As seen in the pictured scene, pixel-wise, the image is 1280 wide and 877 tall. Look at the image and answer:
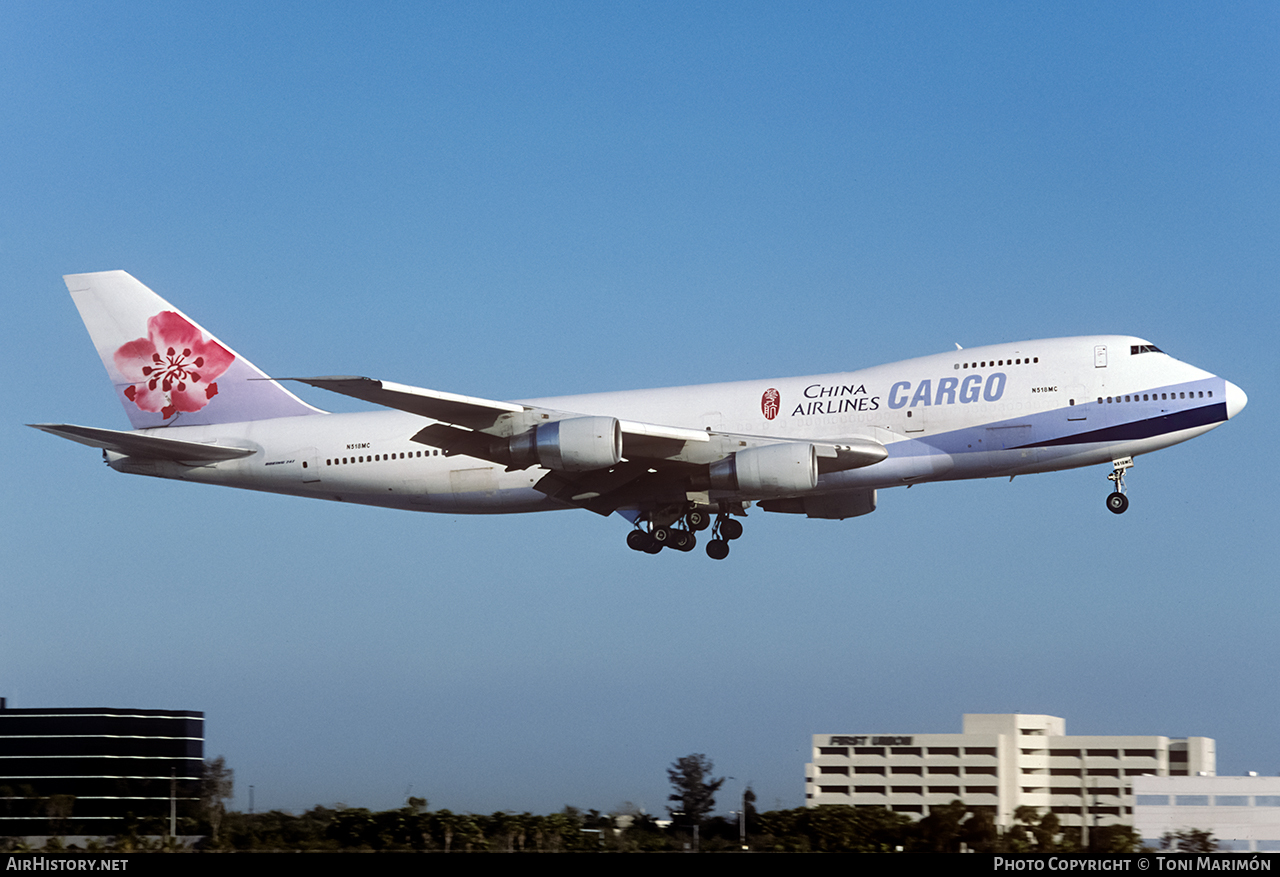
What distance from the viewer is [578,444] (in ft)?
114

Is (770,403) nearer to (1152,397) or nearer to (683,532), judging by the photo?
(683,532)

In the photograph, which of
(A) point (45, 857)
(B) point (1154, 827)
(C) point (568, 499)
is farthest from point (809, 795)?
(A) point (45, 857)

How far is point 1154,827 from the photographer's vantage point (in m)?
68.1

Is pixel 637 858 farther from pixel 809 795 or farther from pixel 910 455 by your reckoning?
pixel 809 795

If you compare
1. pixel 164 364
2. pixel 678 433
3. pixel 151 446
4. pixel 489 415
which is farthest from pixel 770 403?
pixel 164 364

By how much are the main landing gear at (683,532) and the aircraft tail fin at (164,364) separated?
35.4 ft

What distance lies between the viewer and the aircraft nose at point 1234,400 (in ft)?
115

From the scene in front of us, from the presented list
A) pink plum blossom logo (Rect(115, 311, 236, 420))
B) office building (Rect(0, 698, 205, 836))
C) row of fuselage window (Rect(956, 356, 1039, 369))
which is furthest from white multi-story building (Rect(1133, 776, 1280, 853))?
pink plum blossom logo (Rect(115, 311, 236, 420))

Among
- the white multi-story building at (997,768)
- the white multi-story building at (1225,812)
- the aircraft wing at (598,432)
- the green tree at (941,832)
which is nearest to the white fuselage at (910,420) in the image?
the aircraft wing at (598,432)

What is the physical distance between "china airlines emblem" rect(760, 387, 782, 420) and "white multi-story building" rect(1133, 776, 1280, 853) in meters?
41.1

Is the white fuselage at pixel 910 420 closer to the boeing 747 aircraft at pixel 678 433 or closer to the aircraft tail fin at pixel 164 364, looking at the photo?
the boeing 747 aircraft at pixel 678 433

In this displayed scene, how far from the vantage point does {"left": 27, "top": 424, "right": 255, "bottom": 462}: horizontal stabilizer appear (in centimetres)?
3801

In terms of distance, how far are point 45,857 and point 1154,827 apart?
58.2 metres

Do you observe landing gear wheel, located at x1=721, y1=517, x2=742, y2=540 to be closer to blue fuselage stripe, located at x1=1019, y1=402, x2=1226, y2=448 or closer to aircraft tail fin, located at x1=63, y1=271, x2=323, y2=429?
blue fuselage stripe, located at x1=1019, y1=402, x2=1226, y2=448
